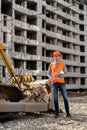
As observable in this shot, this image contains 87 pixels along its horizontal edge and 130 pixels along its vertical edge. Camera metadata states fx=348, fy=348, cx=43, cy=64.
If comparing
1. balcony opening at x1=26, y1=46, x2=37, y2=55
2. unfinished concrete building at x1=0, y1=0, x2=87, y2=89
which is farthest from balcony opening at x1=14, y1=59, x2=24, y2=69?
balcony opening at x1=26, y1=46, x2=37, y2=55

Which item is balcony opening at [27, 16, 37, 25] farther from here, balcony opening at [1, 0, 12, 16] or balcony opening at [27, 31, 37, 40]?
balcony opening at [1, 0, 12, 16]

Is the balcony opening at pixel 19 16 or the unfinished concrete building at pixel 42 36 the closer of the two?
the unfinished concrete building at pixel 42 36

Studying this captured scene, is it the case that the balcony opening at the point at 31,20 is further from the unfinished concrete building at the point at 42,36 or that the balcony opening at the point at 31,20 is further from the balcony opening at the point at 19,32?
the balcony opening at the point at 19,32

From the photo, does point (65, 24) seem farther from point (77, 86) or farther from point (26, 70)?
point (26, 70)

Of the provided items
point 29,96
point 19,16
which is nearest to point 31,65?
point 19,16

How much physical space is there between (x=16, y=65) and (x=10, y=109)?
135 ft

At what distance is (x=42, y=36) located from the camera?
54969 millimetres

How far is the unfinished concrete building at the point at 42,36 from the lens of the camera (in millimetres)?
48062

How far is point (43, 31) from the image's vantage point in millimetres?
54562

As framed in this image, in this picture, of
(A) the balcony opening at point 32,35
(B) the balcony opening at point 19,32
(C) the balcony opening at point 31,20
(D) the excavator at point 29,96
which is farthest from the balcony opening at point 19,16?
(D) the excavator at point 29,96

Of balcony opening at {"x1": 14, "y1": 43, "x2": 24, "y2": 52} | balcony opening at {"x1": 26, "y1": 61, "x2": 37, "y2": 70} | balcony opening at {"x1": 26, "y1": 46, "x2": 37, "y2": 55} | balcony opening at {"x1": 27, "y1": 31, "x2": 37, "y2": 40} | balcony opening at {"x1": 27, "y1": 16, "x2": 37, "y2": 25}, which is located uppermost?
balcony opening at {"x1": 27, "y1": 16, "x2": 37, "y2": 25}

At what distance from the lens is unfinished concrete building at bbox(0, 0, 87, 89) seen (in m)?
48.1

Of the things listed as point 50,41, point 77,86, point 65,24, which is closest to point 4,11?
point 50,41

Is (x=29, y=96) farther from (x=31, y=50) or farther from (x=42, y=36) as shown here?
(x=42, y=36)
